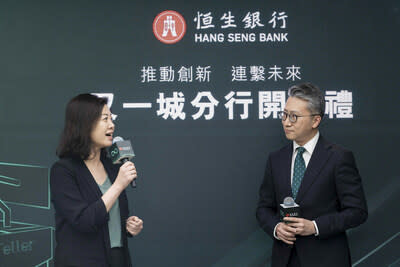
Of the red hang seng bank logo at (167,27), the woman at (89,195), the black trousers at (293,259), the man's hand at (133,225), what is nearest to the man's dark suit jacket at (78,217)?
the woman at (89,195)

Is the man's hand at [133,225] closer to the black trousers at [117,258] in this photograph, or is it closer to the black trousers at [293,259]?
the black trousers at [117,258]

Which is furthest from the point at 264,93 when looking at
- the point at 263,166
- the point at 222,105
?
the point at 263,166

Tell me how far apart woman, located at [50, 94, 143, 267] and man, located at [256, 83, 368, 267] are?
89 centimetres

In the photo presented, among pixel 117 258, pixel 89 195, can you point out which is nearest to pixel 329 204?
pixel 117 258

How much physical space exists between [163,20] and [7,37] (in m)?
1.16

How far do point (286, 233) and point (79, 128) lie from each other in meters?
1.26

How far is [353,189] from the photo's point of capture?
2.35 metres

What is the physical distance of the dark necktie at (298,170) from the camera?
8.11 feet

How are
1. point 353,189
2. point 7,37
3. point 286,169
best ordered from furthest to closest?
point 7,37, point 286,169, point 353,189

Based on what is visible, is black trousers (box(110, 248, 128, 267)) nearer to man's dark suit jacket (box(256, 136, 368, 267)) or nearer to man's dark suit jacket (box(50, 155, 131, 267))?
man's dark suit jacket (box(50, 155, 131, 267))

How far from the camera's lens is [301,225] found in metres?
2.29

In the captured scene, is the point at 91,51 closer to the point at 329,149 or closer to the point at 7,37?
the point at 7,37

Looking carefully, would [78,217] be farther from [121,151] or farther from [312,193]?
[312,193]

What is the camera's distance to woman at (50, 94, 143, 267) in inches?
79.8
